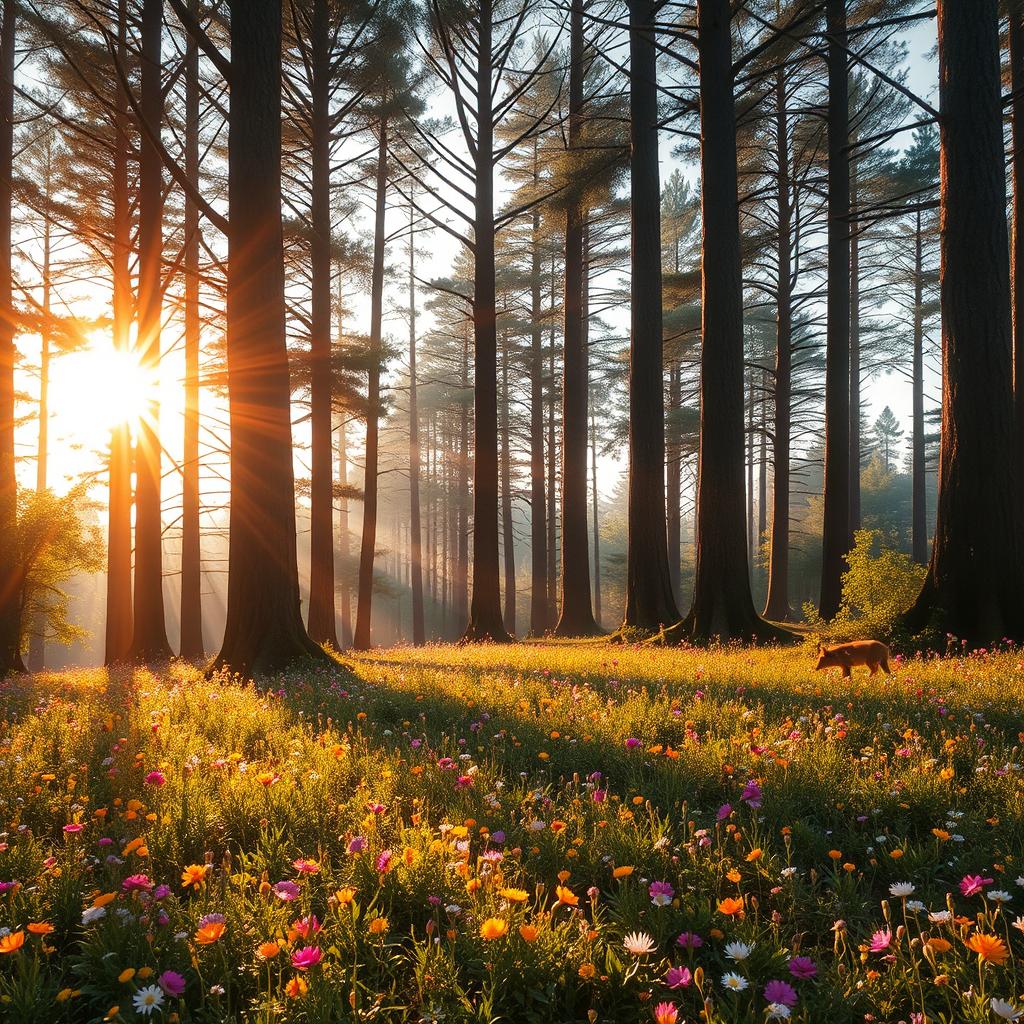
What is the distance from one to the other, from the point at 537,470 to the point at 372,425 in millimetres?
10402

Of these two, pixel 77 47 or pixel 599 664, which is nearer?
pixel 599 664

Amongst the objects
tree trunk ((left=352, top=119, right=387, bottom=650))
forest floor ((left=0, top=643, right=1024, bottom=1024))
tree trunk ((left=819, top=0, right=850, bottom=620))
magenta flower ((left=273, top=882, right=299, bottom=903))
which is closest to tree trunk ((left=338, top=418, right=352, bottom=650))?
tree trunk ((left=352, top=119, right=387, bottom=650))

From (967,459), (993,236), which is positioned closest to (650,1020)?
(967,459)

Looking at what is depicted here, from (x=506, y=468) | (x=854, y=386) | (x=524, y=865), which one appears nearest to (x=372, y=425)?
(x=506, y=468)

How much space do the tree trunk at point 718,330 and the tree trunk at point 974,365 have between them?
309 centimetres

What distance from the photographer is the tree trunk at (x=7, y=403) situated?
13133mm

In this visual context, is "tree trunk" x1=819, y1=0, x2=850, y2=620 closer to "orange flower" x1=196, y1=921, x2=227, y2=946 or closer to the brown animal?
the brown animal

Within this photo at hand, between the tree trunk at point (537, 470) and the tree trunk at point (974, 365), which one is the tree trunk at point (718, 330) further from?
the tree trunk at point (537, 470)

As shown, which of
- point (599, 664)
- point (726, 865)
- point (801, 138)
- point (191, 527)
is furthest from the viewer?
point (801, 138)

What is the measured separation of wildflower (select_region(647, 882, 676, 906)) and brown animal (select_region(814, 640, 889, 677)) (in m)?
5.04

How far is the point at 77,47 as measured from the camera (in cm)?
1322

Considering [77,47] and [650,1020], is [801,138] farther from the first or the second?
[650,1020]

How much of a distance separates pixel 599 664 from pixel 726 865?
18.0 feet

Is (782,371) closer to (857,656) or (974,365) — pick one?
(974,365)
